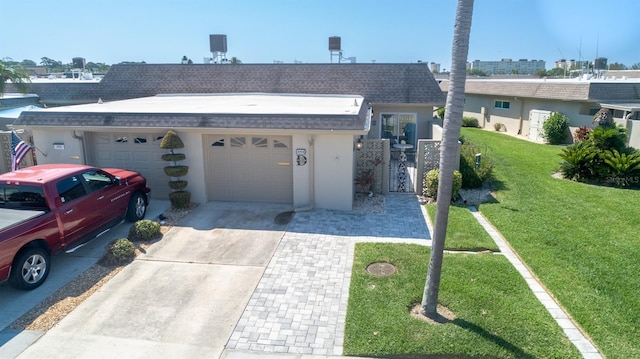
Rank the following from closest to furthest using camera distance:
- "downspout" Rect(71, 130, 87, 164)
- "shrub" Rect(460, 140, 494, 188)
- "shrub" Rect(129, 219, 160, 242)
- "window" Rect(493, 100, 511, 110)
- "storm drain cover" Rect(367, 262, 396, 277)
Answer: "storm drain cover" Rect(367, 262, 396, 277) → "shrub" Rect(129, 219, 160, 242) → "downspout" Rect(71, 130, 87, 164) → "shrub" Rect(460, 140, 494, 188) → "window" Rect(493, 100, 511, 110)

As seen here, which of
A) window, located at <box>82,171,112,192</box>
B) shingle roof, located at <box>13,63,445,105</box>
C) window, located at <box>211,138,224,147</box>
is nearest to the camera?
window, located at <box>82,171,112,192</box>

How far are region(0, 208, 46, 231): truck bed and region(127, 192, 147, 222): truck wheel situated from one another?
2840 mm

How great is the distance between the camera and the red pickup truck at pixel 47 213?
7191mm

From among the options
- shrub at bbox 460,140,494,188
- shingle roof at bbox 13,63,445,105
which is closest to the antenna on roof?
shingle roof at bbox 13,63,445,105

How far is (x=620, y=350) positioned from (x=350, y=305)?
3917 millimetres

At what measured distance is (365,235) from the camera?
399 inches

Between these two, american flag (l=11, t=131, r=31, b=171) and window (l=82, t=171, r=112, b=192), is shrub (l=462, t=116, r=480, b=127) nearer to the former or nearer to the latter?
window (l=82, t=171, r=112, b=192)

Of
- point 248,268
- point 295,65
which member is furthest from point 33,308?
point 295,65

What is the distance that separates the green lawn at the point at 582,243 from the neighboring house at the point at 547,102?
6858 mm

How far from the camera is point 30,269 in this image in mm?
7500

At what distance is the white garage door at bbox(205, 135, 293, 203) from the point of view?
1204 cm

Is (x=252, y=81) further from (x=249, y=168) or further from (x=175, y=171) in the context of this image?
(x=175, y=171)

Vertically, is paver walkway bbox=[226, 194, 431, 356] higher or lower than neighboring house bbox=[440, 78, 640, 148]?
lower

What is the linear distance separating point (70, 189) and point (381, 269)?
667cm
